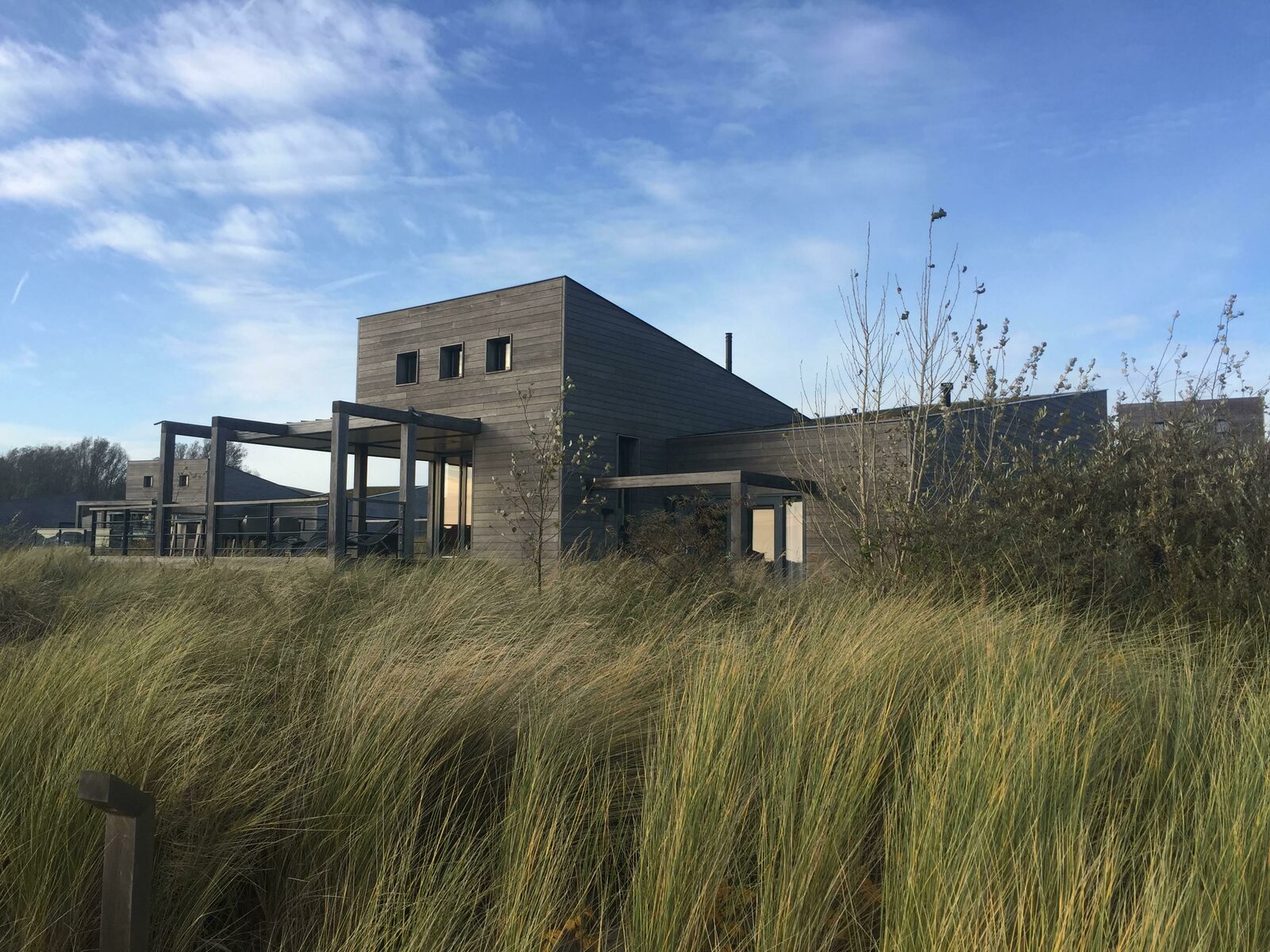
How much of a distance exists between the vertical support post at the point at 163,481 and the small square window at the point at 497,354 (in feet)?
18.0

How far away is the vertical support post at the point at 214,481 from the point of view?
44.1 feet

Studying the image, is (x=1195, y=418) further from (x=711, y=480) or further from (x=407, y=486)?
(x=407, y=486)

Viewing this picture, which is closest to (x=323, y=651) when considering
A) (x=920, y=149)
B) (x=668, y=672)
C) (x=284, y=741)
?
(x=284, y=741)

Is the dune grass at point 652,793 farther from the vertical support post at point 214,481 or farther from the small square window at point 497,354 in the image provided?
the small square window at point 497,354

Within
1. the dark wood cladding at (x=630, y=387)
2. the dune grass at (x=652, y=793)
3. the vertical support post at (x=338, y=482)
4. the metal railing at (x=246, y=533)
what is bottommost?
the dune grass at (x=652, y=793)

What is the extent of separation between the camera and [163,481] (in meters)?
14.5

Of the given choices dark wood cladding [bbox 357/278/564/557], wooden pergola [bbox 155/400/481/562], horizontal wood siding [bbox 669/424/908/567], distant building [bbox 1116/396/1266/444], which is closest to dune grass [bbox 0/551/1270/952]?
distant building [bbox 1116/396/1266/444]

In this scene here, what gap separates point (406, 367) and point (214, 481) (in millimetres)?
5087

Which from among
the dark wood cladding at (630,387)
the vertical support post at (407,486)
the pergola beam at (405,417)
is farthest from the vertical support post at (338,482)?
the dark wood cladding at (630,387)

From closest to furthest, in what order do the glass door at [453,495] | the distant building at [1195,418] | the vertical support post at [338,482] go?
the distant building at [1195,418], the vertical support post at [338,482], the glass door at [453,495]

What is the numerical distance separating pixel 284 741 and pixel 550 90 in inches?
306

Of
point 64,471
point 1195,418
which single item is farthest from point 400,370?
point 64,471

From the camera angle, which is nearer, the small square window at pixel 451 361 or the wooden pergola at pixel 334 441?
the wooden pergola at pixel 334 441

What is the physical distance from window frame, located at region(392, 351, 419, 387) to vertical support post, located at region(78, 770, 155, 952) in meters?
16.0
